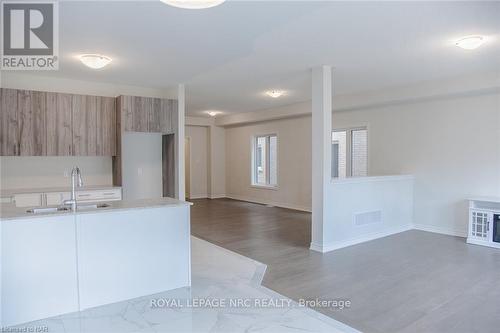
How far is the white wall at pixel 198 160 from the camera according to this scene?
10.8 meters

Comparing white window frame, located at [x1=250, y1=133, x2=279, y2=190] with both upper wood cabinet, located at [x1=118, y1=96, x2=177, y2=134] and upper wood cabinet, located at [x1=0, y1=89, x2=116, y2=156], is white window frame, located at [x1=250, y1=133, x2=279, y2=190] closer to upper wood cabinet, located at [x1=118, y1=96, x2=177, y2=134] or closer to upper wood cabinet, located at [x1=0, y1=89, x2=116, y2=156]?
upper wood cabinet, located at [x1=118, y1=96, x2=177, y2=134]

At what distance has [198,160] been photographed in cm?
1093

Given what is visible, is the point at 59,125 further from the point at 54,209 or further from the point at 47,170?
the point at 54,209

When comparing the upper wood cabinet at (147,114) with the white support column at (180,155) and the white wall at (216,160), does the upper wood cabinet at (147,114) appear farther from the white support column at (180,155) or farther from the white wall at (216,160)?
the white wall at (216,160)

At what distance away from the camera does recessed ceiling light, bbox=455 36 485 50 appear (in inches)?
141

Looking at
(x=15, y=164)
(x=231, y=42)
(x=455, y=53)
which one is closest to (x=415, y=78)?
(x=455, y=53)

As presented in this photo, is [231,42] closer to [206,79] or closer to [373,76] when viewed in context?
[206,79]

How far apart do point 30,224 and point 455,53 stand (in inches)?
189

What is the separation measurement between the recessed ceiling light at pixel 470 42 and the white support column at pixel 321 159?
158cm

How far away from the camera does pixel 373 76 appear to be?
5301 millimetres

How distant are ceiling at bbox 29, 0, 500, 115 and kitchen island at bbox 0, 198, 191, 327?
5.62ft

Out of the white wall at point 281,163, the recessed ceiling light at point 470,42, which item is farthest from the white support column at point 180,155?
the recessed ceiling light at point 470,42

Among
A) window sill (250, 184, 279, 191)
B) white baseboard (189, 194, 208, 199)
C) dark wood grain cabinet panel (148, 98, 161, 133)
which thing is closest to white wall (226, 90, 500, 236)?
window sill (250, 184, 279, 191)

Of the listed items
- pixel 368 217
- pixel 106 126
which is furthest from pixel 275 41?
pixel 106 126
